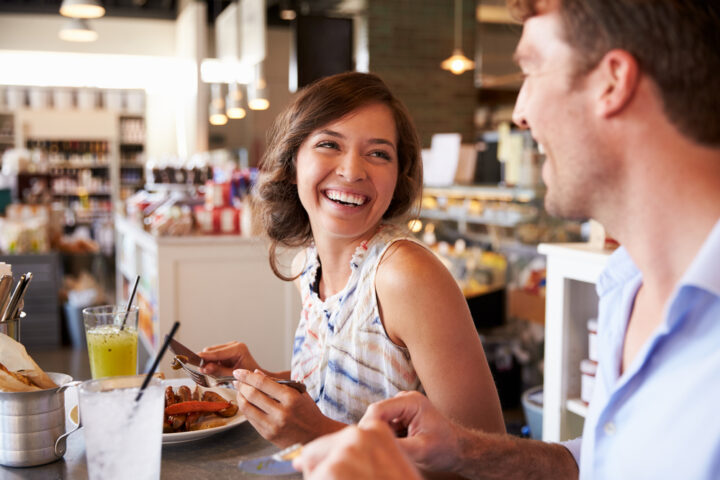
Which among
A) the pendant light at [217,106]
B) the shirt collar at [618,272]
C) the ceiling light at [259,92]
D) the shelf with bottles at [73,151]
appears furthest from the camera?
the shelf with bottles at [73,151]

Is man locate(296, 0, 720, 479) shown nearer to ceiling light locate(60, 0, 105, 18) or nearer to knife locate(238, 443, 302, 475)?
knife locate(238, 443, 302, 475)

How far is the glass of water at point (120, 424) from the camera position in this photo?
1.00 meters

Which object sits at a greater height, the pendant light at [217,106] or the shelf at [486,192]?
the pendant light at [217,106]

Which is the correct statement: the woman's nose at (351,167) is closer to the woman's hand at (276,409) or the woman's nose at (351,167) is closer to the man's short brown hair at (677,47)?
the woman's hand at (276,409)

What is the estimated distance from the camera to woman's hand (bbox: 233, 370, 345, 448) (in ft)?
4.22

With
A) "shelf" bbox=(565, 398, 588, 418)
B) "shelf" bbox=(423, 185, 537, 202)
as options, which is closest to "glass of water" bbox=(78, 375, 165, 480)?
"shelf" bbox=(565, 398, 588, 418)

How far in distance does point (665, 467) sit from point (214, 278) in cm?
354

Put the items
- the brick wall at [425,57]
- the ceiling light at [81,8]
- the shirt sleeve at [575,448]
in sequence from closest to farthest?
the shirt sleeve at [575,448] < the ceiling light at [81,8] < the brick wall at [425,57]

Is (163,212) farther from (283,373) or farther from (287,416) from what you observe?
(287,416)

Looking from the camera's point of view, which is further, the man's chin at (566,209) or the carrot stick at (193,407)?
the carrot stick at (193,407)

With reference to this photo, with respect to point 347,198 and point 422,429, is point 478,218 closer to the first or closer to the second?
point 347,198

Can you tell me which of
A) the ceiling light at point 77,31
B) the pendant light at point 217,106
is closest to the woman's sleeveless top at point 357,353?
the ceiling light at point 77,31

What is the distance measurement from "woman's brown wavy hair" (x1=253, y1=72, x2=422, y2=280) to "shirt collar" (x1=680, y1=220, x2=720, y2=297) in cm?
104

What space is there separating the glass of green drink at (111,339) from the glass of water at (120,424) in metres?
0.53
